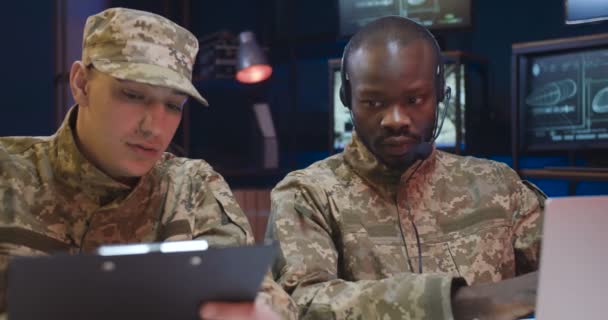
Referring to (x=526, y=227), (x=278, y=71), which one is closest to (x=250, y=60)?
(x=278, y=71)

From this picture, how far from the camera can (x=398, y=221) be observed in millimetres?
1732

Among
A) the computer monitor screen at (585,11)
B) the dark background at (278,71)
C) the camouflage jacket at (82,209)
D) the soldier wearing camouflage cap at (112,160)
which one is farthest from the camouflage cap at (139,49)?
the dark background at (278,71)

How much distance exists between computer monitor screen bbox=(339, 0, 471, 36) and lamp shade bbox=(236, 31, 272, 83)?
0.54 meters

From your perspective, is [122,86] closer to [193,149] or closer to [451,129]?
[451,129]

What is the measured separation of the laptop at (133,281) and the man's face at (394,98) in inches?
34.0

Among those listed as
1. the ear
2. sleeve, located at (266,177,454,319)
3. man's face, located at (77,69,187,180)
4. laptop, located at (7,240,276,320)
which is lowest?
sleeve, located at (266,177,454,319)

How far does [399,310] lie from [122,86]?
2.08ft

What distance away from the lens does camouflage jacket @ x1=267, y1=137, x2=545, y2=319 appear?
165 cm

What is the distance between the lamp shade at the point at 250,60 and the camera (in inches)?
163

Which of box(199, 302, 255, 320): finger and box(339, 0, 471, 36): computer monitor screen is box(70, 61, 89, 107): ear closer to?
box(199, 302, 255, 320): finger

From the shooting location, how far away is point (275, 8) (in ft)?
15.4

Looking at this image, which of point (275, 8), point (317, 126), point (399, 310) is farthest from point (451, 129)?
point (399, 310)

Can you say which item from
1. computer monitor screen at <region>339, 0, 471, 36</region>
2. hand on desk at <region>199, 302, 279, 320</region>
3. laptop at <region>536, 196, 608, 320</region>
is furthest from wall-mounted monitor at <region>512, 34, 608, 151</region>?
hand on desk at <region>199, 302, 279, 320</region>

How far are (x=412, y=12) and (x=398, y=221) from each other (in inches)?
85.1
